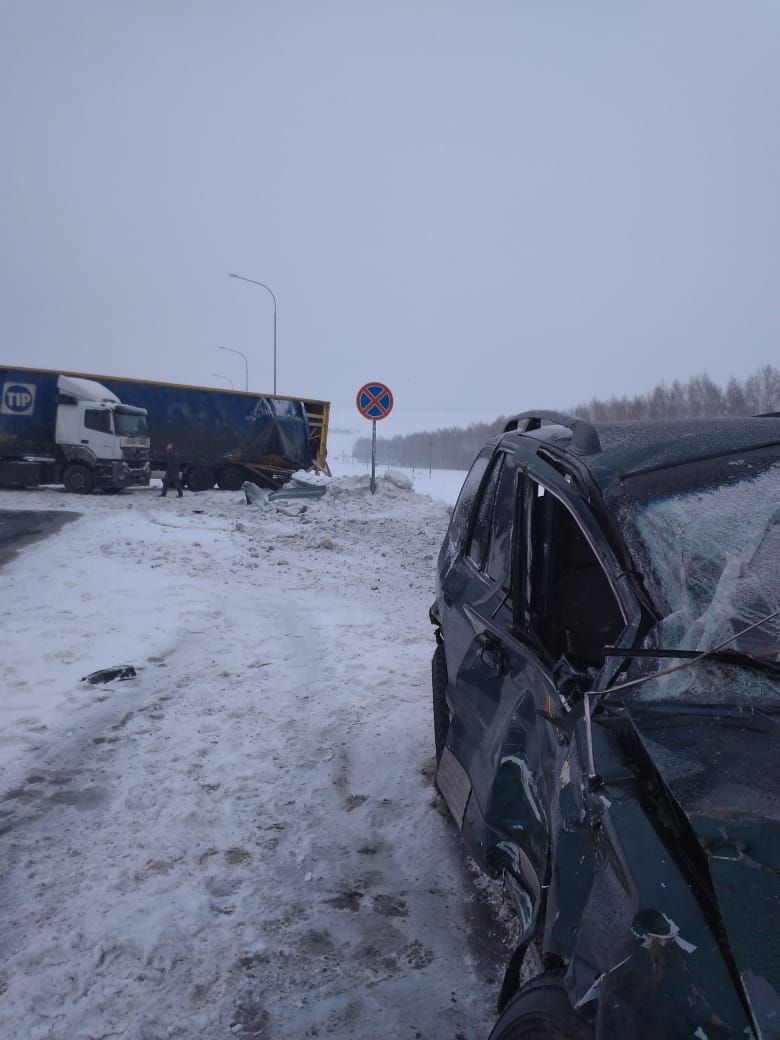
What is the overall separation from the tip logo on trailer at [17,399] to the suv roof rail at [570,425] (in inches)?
832

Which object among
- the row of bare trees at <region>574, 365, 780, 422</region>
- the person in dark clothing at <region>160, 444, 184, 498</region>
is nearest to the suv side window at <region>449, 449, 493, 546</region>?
the person in dark clothing at <region>160, 444, 184, 498</region>

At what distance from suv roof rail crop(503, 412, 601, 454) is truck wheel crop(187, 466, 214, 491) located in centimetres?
2255

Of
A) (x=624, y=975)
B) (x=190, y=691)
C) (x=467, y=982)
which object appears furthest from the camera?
(x=190, y=691)

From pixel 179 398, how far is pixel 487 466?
22.8m

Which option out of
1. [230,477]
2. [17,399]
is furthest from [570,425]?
[230,477]

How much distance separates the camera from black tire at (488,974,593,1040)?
1.42 metres

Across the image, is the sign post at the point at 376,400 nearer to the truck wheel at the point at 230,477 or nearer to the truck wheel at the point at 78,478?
the truck wheel at the point at 78,478

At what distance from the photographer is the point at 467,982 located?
2.52m

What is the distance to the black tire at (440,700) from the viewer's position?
144 inches

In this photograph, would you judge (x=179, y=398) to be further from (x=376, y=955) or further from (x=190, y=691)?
(x=376, y=955)

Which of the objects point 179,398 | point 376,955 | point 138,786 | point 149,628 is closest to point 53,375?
point 179,398

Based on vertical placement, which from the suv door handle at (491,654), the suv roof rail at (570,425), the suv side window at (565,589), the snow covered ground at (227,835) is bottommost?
the snow covered ground at (227,835)

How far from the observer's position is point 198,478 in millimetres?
25453

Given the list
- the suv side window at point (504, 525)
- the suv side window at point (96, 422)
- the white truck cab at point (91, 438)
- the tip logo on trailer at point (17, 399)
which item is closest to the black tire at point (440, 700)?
the suv side window at point (504, 525)
